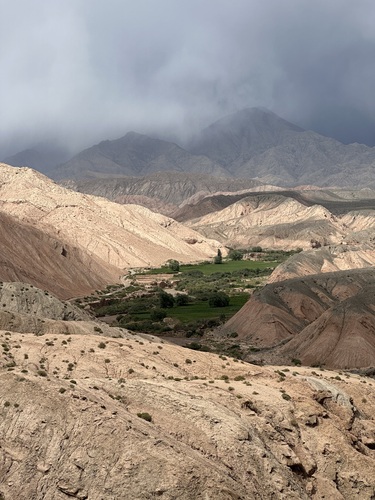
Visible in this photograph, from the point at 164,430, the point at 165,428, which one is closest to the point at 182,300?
the point at 165,428

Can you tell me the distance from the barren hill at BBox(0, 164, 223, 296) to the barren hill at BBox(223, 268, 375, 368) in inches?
2004

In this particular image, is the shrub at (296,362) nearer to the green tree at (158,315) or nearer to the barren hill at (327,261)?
the green tree at (158,315)

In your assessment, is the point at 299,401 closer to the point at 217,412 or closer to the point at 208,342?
the point at 217,412

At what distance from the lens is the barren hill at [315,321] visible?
5231 centimetres

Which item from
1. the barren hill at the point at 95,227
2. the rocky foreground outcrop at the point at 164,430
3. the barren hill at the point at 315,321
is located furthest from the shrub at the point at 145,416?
the barren hill at the point at 95,227

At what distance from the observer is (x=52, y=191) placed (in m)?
168

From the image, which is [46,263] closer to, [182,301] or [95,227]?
[182,301]

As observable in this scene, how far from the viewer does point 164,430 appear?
18188 mm

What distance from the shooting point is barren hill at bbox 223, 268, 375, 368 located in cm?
5231

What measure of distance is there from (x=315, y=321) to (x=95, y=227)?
315 ft

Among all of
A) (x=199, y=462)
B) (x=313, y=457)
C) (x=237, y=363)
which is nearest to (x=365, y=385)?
(x=237, y=363)

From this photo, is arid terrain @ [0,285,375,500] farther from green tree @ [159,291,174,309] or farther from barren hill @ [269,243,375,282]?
barren hill @ [269,243,375,282]

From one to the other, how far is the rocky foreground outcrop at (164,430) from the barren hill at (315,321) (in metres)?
27.1

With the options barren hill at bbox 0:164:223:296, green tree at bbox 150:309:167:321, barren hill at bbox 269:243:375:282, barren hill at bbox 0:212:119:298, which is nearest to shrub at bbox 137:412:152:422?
green tree at bbox 150:309:167:321
